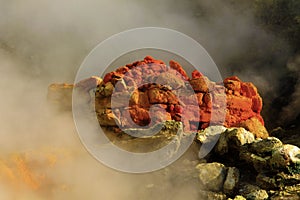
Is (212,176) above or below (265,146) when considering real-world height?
below

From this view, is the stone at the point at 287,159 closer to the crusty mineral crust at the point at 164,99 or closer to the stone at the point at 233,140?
the stone at the point at 233,140

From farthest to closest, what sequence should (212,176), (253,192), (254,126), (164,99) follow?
(254,126) < (164,99) < (212,176) < (253,192)

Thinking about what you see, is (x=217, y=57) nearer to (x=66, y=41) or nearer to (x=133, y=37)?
(x=133, y=37)

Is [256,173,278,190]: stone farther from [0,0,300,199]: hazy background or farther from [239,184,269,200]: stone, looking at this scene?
[0,0,300,199]: hazy background

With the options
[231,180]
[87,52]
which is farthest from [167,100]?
[87,52]

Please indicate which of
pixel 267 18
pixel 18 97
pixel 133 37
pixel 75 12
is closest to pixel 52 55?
pixel 75 12

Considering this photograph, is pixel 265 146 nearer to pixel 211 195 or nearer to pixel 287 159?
pixel 287 159

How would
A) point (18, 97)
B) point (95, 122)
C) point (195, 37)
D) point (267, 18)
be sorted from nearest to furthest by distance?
1. point (95, 122)
2. point (18, 97)
3. point (267, 18)
4. point (195, 37)
